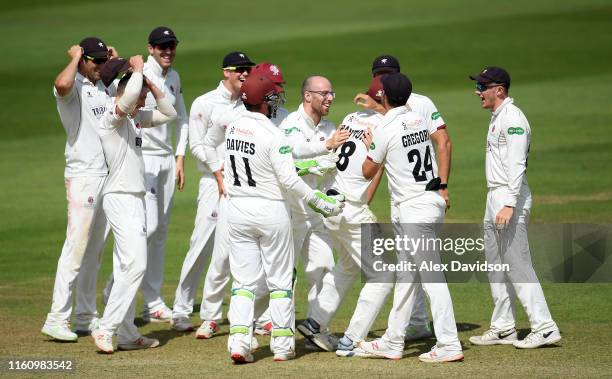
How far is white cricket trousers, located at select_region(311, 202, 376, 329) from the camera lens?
10.0 metres

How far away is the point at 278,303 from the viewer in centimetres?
950

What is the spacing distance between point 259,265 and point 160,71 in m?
3.39

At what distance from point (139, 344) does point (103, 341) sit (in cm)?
49

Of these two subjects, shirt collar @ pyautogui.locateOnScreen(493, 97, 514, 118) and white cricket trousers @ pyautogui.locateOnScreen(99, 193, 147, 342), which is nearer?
white cricket trousers @ pyautogui.locateOnScreen(99, 193, 147, 342)

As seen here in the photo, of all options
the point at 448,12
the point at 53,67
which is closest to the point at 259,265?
the point at 53,67

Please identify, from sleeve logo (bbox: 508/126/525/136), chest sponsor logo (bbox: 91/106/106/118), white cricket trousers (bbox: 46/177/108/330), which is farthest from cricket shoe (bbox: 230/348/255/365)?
sleeve logo (bbox: 508/126/525/136)

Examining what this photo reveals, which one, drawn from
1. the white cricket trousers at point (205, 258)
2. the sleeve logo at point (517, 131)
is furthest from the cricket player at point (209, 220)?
the sleeve logo at point (517, 131)

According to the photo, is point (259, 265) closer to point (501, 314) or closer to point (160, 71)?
point (501, 314)

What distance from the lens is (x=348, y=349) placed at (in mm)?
9789

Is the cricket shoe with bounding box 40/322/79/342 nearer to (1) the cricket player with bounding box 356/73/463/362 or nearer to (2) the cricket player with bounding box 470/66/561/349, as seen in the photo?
(1) the cricket player with bounding box 356/73/463/362

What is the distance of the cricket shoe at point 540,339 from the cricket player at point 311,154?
1.79 meters

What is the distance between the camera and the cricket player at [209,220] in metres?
10.9

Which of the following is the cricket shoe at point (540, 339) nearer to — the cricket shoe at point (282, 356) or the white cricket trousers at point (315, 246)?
the white cricket trousers at point (315, 246)

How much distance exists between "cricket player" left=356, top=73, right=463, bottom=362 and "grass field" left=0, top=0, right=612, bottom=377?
1.31 ft
